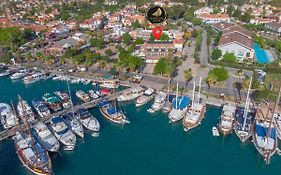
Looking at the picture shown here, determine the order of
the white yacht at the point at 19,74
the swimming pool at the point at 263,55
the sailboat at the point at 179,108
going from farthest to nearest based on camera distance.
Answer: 1. the swimming pool at the point at 263,55
2. the white yacht at the point at 19,74
3. the sailboat at the point at 179,108

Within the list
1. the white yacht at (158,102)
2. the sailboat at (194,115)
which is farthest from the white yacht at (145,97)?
the sailboat at (194,115)

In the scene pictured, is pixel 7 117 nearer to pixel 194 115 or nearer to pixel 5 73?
pixel 5 73

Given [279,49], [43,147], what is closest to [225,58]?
[279,49]

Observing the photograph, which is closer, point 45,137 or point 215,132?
point 45,137

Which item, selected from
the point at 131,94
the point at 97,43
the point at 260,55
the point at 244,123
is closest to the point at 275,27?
the point at 260,55

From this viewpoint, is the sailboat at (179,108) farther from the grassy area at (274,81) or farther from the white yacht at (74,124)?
the grassy area at (274,81)

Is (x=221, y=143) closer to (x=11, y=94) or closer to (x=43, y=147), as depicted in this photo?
(x=43, y=147)
